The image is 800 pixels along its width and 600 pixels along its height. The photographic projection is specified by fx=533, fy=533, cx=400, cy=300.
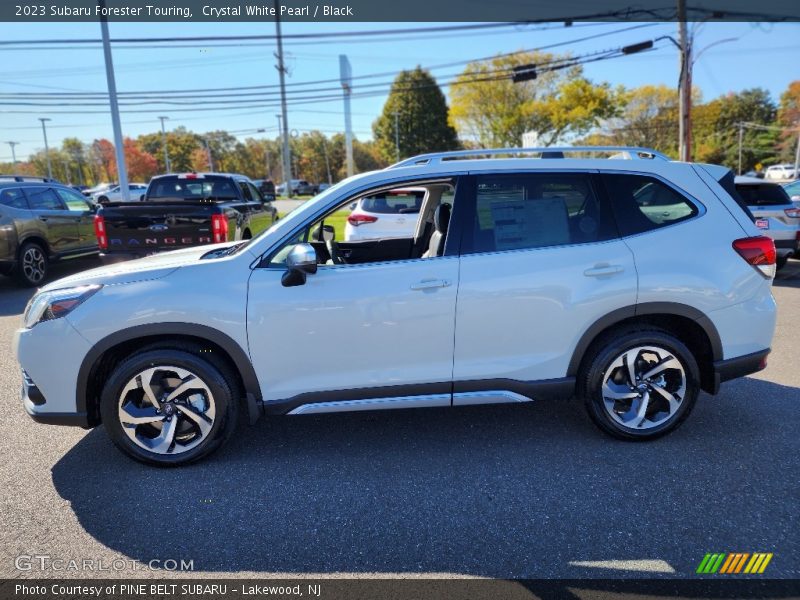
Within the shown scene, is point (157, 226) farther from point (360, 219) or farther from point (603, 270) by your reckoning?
point (603, 270)

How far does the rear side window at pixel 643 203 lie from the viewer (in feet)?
11.3

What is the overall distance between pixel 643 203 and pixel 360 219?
5441 millimetres

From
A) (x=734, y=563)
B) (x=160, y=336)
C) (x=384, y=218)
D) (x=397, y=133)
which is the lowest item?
(x=734, y=563)

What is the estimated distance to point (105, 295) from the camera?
3160mm

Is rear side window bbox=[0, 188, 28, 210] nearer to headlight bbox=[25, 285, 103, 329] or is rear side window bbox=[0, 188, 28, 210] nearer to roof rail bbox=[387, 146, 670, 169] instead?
headlight bbox=[25, 285, 103, 329]

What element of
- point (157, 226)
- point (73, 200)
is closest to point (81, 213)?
point (73, 200)

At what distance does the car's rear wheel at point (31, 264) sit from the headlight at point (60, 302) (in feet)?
25.2

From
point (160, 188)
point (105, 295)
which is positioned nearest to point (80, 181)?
point (160, 188)

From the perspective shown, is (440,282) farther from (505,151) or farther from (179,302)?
(179,302)

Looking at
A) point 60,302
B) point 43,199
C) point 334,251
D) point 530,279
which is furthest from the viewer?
point 43,199

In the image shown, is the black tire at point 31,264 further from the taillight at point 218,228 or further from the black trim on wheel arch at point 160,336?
the black trim on wheel arch at point 160,336

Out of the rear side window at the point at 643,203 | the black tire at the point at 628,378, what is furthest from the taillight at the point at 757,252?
the black tire at the point at 628,378

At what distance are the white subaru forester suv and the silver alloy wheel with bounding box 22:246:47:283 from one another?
7631 millimetres

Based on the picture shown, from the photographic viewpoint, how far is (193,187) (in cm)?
1045
